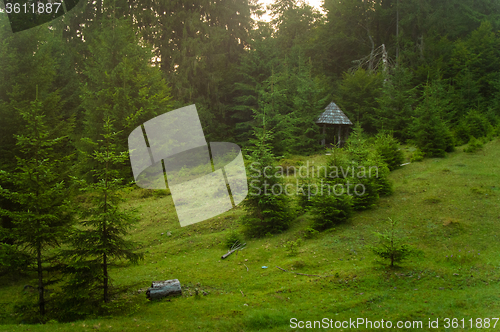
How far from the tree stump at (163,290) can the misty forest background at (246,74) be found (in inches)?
64.8

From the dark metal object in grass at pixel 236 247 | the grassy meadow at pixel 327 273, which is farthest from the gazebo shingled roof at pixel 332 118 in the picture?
the dark metal object in grass at pixel 236 247

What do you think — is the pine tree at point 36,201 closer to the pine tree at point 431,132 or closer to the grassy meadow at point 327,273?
the grassy meadow at point 327,273

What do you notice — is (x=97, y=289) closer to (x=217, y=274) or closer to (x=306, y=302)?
(x=217, y=274)

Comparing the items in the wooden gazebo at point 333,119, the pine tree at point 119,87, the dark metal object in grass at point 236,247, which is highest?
the pine tree at point 119,87

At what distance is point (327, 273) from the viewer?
8.72 metres

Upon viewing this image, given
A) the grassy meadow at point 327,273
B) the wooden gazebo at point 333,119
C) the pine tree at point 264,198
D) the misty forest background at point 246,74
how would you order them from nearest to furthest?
1. the grassy meadow at point 327,273
2. the pine tree at point 264,198
3. the misty forest background at point 246,74
4. the wooden gazebo at point 333,119

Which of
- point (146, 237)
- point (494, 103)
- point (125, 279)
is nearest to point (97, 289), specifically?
point (125, 279)

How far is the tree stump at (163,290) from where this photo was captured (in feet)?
26.2

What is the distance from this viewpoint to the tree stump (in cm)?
800

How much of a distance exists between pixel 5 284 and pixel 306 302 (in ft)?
27.1

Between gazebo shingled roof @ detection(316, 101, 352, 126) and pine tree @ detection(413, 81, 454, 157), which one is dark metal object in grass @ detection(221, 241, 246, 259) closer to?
pine tree @ detection(413, 81, 454, 157)

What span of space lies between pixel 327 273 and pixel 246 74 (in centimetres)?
2191

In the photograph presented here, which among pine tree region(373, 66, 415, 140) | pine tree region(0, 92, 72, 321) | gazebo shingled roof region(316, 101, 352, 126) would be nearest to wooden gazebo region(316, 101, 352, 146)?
gazebo shingled roof region(316, 101, 352, 126)

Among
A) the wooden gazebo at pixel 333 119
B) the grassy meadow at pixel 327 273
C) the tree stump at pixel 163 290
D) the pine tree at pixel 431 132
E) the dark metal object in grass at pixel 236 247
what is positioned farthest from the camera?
the wooden gazebo at pixel 333 119
